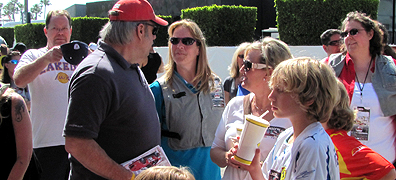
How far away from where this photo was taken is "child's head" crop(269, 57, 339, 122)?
1.75m

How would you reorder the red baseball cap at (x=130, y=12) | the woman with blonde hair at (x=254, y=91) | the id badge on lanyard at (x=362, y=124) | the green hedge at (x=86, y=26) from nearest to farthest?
1. the red baseball cap at (x=130, y=12)
2. the woman with blonde hair at (x=254, y=91)
3. the id badge on lanyard at (x=362, y=124)
4. the green hedge at (x=86, y=26)

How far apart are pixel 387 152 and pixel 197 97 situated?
198 centimetres

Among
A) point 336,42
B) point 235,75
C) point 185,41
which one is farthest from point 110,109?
point 336,42

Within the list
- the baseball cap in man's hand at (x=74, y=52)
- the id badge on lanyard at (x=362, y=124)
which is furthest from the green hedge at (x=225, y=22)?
the baseball cap in man's hand at (x=74, y=52)

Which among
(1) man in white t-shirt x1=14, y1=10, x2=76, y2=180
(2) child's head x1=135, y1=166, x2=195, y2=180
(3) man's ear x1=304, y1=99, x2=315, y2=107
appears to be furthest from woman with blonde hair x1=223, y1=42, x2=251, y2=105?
(2) child's head x1=135, y1=166, x2=195, y2=180

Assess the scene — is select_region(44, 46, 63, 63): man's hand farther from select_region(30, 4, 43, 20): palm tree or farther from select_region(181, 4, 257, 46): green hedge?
select_region(30, 4, 43, 20): palm tree

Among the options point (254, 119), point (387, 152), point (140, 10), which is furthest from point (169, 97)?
point (387, 152)

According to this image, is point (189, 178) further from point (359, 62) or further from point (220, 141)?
point (359, 62)

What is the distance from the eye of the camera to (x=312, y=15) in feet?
34.0

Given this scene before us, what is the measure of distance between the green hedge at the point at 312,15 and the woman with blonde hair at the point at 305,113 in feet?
30.3

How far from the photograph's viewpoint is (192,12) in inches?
467

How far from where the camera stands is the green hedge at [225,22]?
37.5ft

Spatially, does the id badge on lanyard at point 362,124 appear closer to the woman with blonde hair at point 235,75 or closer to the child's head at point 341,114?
the child's head at point 341,114

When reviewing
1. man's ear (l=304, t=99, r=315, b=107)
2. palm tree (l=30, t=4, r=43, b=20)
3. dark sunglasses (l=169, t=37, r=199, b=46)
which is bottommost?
man's ear (l=304, t=99, r=315, b=107)
